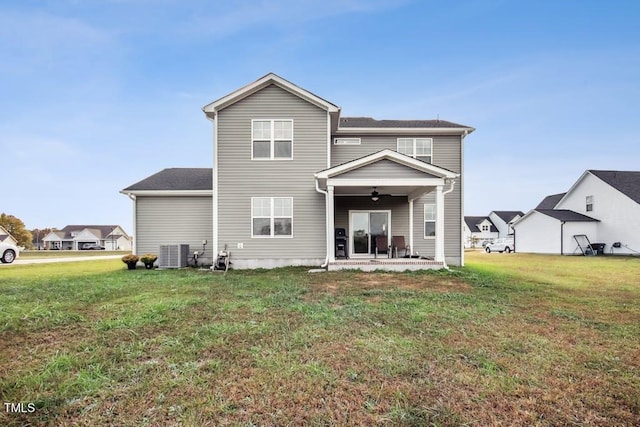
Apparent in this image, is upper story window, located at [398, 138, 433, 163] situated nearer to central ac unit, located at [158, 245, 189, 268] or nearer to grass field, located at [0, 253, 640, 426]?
grass field, located at [0, 253, 640, 426]

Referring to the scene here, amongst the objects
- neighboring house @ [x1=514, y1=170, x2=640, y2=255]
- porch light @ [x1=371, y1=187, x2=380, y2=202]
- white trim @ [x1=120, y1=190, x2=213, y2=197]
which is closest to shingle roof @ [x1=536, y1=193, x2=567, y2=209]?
neighboring house @ [x1=514, y1=170, x2=640, y2=255]

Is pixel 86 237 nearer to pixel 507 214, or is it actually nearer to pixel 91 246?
pixel 91 246

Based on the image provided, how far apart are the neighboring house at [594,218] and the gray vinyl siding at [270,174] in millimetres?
22949

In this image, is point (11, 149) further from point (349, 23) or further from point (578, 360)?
point (578, 360)

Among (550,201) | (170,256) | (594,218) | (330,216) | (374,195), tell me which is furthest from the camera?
(550,201)

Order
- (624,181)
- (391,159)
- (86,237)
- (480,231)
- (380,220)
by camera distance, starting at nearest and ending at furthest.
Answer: (391,159) < (380,220) < (624,181) < (480,231) < (86,237)

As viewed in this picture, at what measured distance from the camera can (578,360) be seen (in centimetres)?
361

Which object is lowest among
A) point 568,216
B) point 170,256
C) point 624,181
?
point 170,256

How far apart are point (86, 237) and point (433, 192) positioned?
76.7 m

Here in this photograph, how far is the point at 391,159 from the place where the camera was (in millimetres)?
11070

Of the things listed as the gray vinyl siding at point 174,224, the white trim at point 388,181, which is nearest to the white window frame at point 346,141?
the white trim at point 388,181

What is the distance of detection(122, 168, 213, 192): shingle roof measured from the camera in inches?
538

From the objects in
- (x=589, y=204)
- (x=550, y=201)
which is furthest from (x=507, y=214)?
(x=589, y=204)

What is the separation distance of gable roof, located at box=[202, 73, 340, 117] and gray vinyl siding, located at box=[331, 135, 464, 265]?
2.17 metres
